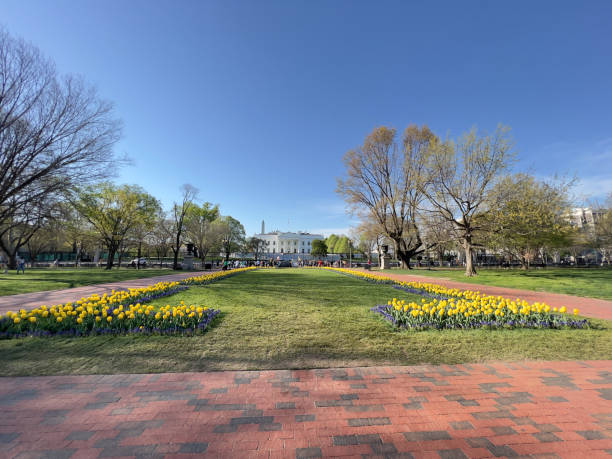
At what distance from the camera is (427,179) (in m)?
20.0

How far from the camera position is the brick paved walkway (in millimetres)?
2023

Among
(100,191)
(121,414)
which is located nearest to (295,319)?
(121,414)

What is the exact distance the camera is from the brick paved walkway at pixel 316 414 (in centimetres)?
202

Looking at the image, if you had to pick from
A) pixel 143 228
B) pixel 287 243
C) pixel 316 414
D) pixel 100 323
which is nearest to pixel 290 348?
pixel 316 414

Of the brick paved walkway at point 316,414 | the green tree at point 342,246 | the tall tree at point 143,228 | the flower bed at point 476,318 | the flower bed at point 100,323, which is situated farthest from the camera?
the green tree at point 342,246

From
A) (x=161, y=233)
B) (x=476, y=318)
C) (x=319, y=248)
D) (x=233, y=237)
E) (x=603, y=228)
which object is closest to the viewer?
(x=476, y=318)

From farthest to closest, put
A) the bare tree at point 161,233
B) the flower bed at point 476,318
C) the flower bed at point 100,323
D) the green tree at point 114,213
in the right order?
the bare tree at point 161,233 < the green tree at point 114,213 < the flower bed at point 476,318 < the flower bed at point 100,323

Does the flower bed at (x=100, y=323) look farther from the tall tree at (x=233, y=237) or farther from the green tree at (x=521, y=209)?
the tall tree at (x=233, y=237)

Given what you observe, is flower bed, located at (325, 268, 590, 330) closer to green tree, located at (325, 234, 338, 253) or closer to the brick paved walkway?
the brick paved walkway

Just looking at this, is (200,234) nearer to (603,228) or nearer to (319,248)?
(319,248)

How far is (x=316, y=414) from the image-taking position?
97.8 inches

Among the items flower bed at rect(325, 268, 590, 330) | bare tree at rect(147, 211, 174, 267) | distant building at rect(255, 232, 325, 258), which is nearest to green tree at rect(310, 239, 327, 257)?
distant building at rect(255, 232, 325, 258)

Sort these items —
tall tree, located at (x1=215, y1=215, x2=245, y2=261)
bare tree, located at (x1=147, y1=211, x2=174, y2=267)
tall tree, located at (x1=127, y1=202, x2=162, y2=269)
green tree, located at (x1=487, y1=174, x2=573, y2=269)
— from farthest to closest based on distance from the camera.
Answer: tall tree, located at (x1=215, y1=215, x2=245, y2=261)
bare tree, located at (x1=147, y1=211, x2=174, y2=267)
tall tree, located at (x1=127, y1=202, x2=162, y2=269)
green tree, located at (x1=487, y1=174, x2=573, y2=269)

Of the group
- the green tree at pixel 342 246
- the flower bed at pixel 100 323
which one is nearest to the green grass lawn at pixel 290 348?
the flower bed at pixel 100 323
